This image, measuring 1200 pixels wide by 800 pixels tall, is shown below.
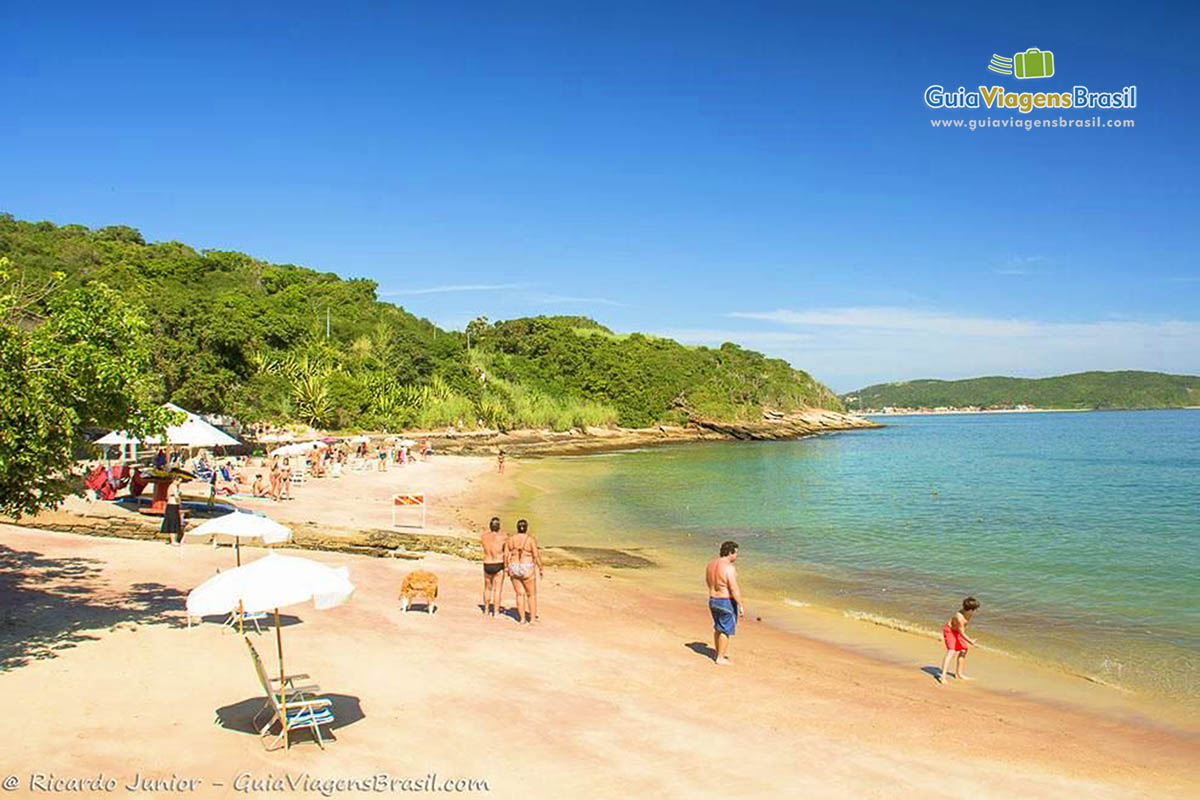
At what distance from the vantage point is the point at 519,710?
27.5 feet

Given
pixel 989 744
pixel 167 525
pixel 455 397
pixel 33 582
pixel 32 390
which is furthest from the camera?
pixel 455 397

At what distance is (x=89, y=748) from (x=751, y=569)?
15.1 meters

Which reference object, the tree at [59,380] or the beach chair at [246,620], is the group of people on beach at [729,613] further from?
the tree at [59,380]

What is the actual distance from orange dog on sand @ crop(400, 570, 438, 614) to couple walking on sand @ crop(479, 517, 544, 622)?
0.82 metres

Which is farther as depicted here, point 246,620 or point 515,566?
point 515,566

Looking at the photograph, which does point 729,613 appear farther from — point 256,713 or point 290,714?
point 256,713

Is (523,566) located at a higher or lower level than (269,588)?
lower

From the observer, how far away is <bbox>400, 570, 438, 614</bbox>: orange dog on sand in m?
12.2

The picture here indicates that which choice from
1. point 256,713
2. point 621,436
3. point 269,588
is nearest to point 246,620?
point 256,713

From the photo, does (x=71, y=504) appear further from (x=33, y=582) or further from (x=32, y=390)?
(x=32, y=390)

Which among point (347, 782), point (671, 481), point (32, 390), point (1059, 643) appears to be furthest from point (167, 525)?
point (671, 481)

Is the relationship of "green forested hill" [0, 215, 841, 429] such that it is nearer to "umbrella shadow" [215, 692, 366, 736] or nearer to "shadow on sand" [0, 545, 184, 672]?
"shadow on sand" [0, 545, 184, 672]

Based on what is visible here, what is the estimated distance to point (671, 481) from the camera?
41688 millimetres

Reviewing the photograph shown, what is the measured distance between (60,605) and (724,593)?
881 cm
